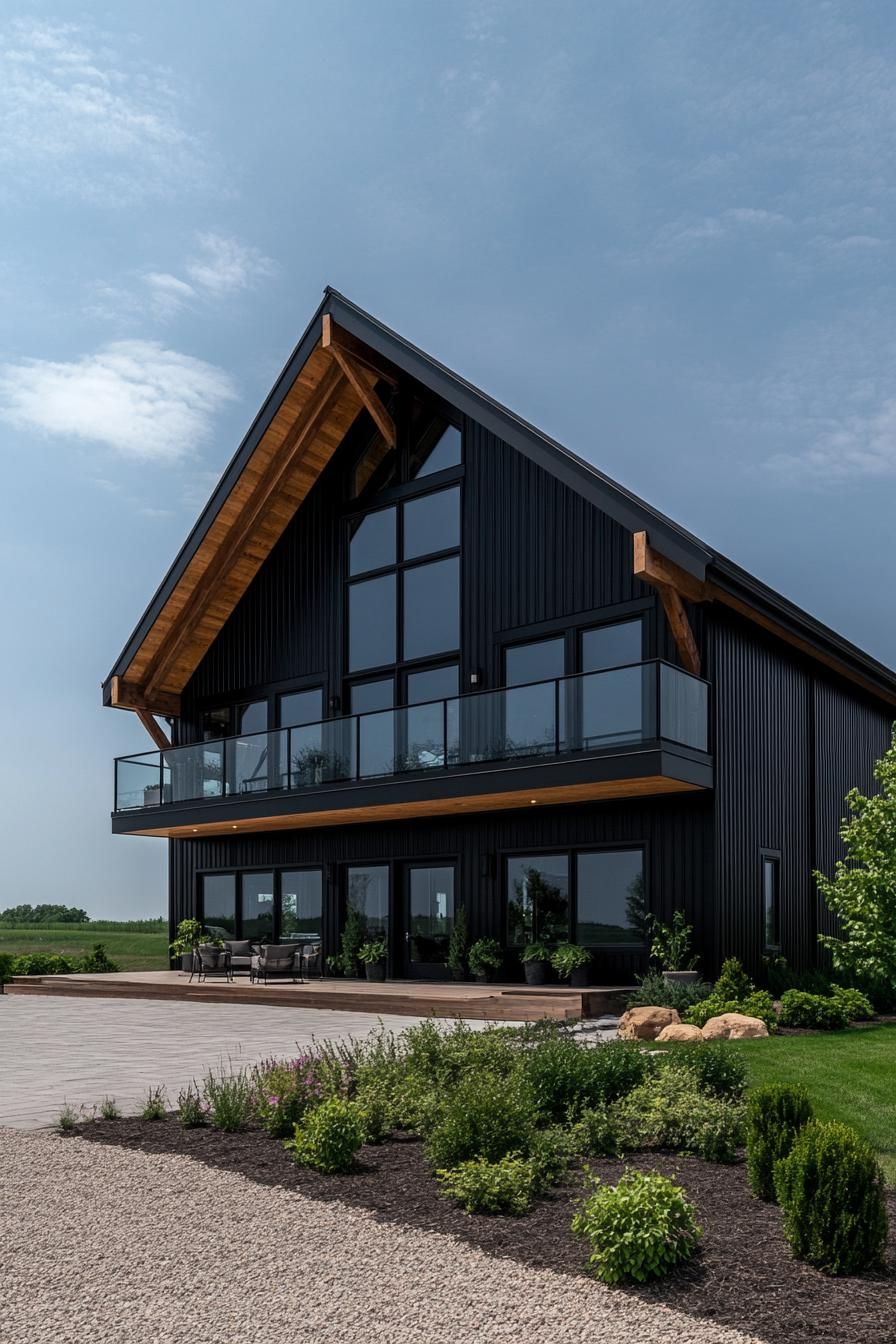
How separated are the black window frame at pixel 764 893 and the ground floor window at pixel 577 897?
6.40 ft

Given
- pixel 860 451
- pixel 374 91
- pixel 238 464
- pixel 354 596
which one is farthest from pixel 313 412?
pixel 860 451

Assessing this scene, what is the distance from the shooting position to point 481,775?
17.9m

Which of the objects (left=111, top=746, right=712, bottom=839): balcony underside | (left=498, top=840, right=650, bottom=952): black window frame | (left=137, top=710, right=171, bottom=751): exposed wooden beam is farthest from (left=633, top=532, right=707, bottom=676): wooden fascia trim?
(left=137, top=710, right=171, bottom=751): exposed wooden beam

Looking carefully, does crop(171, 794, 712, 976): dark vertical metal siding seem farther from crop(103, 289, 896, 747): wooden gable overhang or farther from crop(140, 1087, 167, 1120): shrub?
crop(140, 1087, 167, 1120): shrub

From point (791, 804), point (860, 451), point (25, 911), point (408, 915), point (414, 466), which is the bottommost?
point (25, 911)

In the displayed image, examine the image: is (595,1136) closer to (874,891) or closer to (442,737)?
(874,891)

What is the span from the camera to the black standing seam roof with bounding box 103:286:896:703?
53.7 ft

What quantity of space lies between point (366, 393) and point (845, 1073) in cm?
1456

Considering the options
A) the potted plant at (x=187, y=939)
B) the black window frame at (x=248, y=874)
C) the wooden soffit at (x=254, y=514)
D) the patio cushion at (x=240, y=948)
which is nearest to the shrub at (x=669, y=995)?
the black window frame at (x=248, y=874)

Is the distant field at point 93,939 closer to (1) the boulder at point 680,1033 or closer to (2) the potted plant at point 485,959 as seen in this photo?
(2) the potted plant at point 485,959

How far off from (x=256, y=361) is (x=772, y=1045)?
2410cm

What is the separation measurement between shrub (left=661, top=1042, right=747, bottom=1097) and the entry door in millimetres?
12187

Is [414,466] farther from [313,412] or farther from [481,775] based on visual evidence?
[481,775]

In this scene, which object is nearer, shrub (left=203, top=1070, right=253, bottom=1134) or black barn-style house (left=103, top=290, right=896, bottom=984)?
shrub (left=203, top=1070, right=253, bottom=1134)
